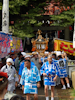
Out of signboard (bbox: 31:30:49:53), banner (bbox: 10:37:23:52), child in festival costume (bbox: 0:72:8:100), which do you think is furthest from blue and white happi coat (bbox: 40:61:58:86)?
signboard (bbox: 31:30:49:53)

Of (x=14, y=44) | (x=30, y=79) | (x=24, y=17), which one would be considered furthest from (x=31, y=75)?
(x=24, y=17)

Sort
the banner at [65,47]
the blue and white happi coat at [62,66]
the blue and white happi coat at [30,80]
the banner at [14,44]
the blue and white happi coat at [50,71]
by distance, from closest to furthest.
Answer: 1. the blue and white happi coat at [30,80]
2. the blue and white happi coat at [50,71]
3. the blue and white happi coat at [62,66]
4. the banner at [14,44]
5. the banner at [65,47]

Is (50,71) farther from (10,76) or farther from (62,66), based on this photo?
(62,66)

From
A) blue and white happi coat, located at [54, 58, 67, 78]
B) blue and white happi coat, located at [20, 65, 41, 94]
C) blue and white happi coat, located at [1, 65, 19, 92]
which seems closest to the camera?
blue and white happi coat, located at [20, 65, 41, 94]

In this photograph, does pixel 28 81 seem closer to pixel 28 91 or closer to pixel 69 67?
pixel 28 91

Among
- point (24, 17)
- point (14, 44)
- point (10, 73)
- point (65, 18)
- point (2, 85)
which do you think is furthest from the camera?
point (24, 17)

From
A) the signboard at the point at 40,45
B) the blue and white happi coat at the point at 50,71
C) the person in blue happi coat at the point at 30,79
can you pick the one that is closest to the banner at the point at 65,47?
the signboard at the point at 40,45

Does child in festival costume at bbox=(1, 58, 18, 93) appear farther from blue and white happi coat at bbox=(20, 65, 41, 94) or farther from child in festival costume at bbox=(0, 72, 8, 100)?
child in festival costume at bbox=(0, 72, 8, 100)

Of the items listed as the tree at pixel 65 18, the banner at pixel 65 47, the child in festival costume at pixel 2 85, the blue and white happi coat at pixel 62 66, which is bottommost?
the blue and white happi coat at pixel 62 66

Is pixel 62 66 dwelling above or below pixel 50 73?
below

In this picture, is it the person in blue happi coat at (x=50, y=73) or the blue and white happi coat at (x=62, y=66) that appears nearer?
the person in blue happi coat at (x=50, y=73)

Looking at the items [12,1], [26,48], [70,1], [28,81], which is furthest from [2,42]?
[26,48]

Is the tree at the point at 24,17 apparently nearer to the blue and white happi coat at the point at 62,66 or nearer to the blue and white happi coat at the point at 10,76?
the blue and white happi coat at the point at 62,66

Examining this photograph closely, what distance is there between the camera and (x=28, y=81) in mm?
5523
